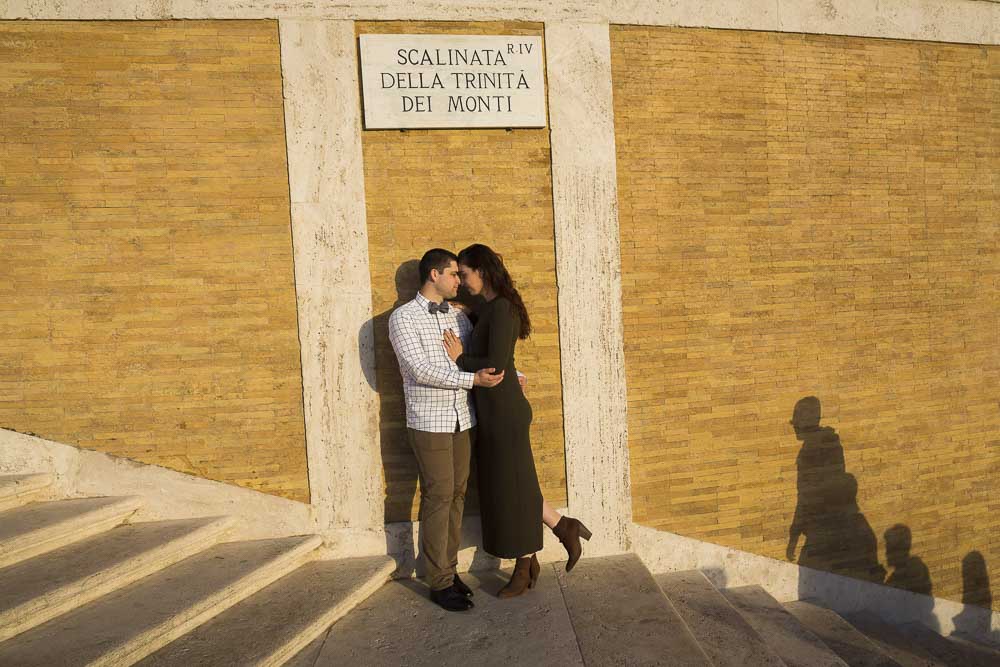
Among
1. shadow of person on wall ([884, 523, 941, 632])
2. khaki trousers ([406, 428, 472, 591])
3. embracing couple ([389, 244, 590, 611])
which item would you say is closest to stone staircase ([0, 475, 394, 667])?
khaki trousers ([406, 428, 472, 591])

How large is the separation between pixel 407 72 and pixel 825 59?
3427 mm

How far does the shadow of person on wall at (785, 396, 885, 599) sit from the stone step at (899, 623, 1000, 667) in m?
0.52

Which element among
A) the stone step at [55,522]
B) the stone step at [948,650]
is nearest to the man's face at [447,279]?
the stone step at [55,522]

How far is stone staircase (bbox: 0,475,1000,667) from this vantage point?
312cm

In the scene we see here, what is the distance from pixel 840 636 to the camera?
4543mm

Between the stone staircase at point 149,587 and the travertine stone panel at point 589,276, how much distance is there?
5.48 ft

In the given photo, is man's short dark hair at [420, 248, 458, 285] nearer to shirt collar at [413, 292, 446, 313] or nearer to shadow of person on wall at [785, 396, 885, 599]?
shirt collar at [413, 292, 446, 313]

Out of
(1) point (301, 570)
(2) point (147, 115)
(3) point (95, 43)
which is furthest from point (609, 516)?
Result: (3) point (95, 43)

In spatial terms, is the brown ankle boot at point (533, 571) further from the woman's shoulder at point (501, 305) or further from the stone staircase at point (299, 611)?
the woman's shoulder at point (501, 305)

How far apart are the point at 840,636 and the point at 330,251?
4.66 m

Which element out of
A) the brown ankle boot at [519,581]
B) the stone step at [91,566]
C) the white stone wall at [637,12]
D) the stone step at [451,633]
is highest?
the white stone wall at [637,12]

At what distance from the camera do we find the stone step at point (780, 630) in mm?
3910

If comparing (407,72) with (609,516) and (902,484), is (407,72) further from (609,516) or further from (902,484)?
(902,484)

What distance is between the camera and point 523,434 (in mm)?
3982
